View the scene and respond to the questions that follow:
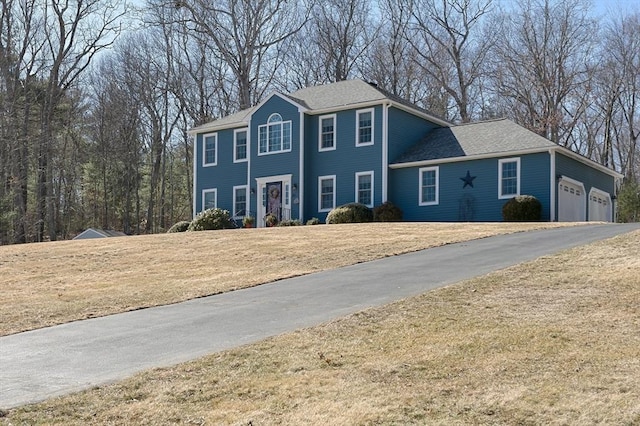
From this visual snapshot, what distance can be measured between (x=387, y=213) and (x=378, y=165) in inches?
89.5

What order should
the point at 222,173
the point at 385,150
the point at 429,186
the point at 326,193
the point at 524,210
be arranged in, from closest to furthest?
the point at 524,210 → the point at 429,186 → the point at 385,150 → the point at 326,193 → the point at 222,173

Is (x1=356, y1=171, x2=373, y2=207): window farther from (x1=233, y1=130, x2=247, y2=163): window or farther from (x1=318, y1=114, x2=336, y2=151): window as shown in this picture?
(x1=233, y1=130, x2=247, y2=163): window

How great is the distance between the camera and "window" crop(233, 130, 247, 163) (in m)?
36.0

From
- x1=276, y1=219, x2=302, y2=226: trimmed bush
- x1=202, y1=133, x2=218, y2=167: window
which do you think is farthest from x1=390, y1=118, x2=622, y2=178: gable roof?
x1=202, y1=133, x2=218, y2=167: window

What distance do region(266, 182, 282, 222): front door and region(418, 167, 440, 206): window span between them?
6.29 meters

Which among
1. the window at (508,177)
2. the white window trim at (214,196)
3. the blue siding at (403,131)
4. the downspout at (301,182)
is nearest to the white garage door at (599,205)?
the window at (508,177)

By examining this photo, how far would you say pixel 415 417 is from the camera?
6539 mm

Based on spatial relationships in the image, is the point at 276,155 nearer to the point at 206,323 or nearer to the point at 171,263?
the point at 171,263

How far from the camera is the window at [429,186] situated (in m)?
30.8

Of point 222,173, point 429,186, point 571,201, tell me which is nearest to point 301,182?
point 222,173

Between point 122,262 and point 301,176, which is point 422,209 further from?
→ point 122,262

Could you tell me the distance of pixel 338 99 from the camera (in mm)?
33469

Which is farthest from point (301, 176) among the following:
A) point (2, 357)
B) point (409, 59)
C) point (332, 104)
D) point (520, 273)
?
→ point (2, 357)

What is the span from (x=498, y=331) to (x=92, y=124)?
4483 centimetres
